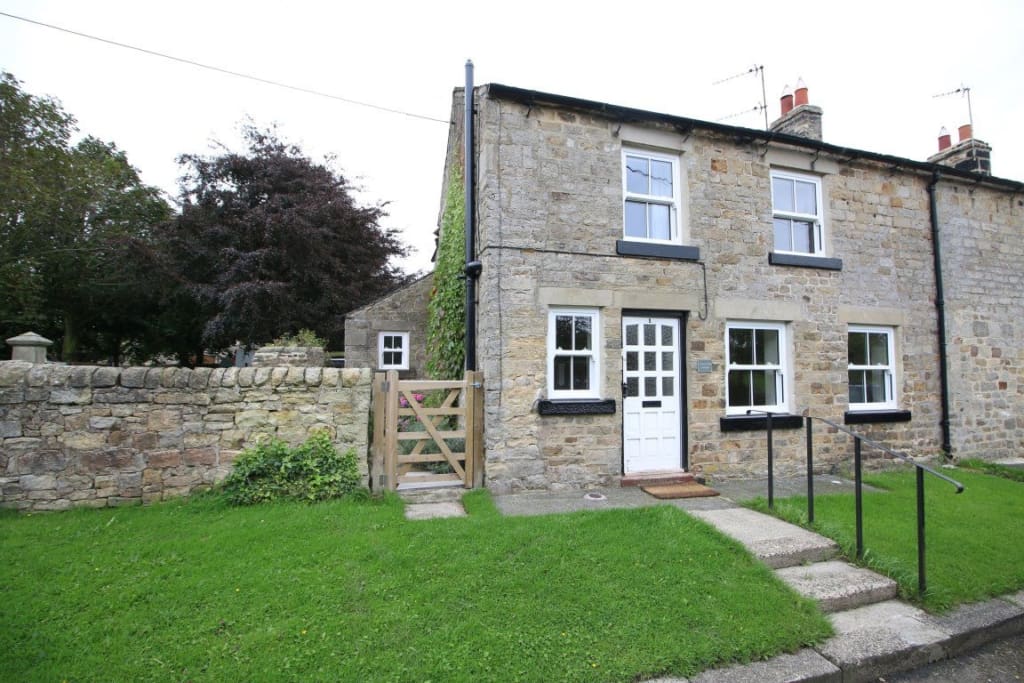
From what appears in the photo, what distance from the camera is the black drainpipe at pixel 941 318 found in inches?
336

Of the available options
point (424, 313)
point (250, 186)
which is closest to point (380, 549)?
point (424, 313)

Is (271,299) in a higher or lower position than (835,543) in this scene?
higher

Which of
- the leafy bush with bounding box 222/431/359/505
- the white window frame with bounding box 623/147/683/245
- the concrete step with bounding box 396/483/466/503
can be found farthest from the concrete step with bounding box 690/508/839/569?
the leafy bush with bounding box 222/431/359/505

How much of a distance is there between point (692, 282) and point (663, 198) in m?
1.34

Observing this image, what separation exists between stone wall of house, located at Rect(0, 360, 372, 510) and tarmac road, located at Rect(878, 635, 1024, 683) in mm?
5250

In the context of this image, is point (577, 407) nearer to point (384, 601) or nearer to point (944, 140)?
point (384, 601)

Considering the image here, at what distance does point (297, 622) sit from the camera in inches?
126

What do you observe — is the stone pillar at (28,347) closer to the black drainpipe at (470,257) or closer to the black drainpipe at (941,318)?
the black drainpipe at (470,257)

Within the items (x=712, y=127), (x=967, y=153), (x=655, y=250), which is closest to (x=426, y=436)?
(x=655, y=250)

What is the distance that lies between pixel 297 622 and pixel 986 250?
12.5 metres

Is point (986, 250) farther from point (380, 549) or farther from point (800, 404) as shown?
point (380, 549)

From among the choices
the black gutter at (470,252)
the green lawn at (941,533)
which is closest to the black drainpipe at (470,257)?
the black gutter at (470,252)

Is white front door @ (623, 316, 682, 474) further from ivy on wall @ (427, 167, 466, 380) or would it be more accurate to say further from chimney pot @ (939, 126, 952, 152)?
chimney pot @ (939, 126, 952, 152)

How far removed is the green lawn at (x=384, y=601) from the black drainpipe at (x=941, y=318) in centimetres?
692
